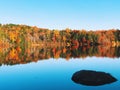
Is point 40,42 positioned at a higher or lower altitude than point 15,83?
lower

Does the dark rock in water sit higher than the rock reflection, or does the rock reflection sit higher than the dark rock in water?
the dark rock in water

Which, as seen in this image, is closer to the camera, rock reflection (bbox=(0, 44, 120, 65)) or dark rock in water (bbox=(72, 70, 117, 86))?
dark rock in water (bbox=(72, 70, 117, 86))

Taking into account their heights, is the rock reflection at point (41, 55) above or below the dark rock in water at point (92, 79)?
below

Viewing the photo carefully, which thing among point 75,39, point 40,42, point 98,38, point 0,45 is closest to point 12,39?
point 0,45

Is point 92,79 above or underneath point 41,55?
above

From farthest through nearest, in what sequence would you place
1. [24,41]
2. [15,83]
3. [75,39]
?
[75,39] → [24,41] → [15,83]

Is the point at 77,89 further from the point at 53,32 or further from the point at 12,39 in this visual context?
the point at 53,32

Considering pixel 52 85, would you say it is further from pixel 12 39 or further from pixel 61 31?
pixel 61 31

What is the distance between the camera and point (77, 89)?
1103 inches

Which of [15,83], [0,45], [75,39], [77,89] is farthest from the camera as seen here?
[75,39]

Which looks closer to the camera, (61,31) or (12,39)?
(12,39)

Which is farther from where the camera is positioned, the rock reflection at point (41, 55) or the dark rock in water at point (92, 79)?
the rock reflection at point (41, 55)

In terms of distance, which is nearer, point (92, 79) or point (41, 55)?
point (92, 79)

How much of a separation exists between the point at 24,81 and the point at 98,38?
516 feet
